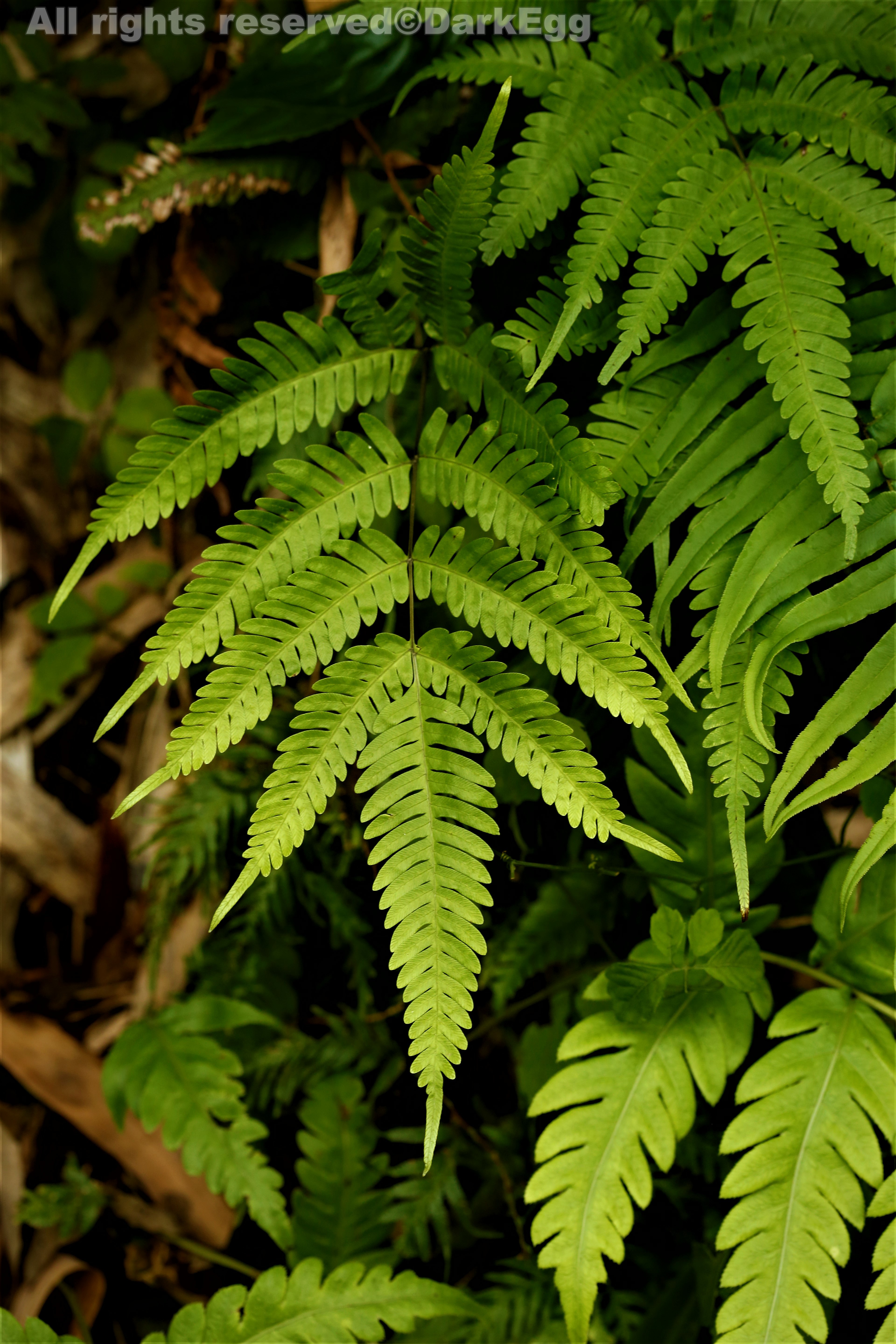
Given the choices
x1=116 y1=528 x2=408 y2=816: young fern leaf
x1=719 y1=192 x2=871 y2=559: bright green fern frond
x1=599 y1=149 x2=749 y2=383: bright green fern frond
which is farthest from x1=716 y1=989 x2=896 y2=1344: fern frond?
x1=599 y1=149 x2=749 y2=383: bright green fern frond

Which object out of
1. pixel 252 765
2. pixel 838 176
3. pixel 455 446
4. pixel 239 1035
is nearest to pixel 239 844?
pixel 252 765

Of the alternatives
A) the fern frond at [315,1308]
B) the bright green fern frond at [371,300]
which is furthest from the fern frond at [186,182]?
the fern frond at [315,1308]

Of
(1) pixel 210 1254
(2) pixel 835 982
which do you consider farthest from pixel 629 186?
(1) pixel 210 1254

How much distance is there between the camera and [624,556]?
1217 millimetres

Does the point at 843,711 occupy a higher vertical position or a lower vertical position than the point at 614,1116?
higher

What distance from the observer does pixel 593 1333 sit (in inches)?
59.6

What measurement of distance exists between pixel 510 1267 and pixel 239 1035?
0.69 meters

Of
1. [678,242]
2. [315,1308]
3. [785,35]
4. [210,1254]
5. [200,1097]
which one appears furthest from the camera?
[210,1254]

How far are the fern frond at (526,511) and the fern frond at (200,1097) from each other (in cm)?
107

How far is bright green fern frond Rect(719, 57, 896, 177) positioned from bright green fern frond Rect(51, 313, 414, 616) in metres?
0.62

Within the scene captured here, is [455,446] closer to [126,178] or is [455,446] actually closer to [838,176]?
[838,176]

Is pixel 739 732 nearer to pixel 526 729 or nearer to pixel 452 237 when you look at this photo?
pixel 526 729

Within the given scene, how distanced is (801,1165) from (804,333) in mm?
1036

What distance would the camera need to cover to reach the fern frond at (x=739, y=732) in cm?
105
